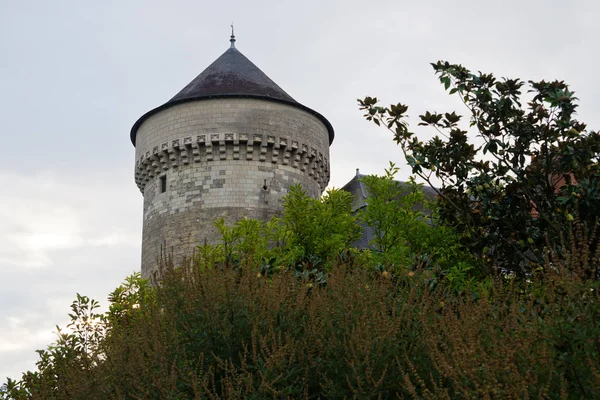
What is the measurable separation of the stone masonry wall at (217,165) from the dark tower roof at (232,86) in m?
0.23

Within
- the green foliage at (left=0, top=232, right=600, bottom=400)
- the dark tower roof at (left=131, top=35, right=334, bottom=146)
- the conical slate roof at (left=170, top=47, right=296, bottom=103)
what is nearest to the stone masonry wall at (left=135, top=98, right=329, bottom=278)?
the dark tower roof at (left=131, top=35, right=334, bottom=146)

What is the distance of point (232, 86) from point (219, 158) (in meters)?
2.65

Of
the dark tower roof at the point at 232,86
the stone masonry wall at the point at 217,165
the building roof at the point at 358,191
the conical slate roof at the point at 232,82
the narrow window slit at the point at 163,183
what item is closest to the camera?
the stone masonry wall at the point at 217,165

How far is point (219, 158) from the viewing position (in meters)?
25.3

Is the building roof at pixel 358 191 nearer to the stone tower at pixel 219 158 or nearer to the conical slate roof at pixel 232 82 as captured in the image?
the stone tower at pixel 219 158

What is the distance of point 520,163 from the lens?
14.5 m

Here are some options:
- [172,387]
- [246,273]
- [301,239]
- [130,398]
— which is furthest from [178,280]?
[301,239]

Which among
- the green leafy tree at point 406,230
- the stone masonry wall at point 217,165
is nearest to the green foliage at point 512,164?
the green leafy tree at point 406,230

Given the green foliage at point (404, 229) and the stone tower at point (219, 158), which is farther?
the stone tower at point (219, 158)

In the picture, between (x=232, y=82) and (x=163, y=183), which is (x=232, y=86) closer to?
(x=232, y=82)

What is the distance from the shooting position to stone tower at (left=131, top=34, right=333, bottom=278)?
81.6 ft

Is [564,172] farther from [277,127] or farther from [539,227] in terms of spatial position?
[277,127]

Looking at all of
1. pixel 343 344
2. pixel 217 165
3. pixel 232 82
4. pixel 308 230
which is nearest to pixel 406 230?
pixel 308 230

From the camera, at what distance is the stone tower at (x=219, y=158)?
24875mm
